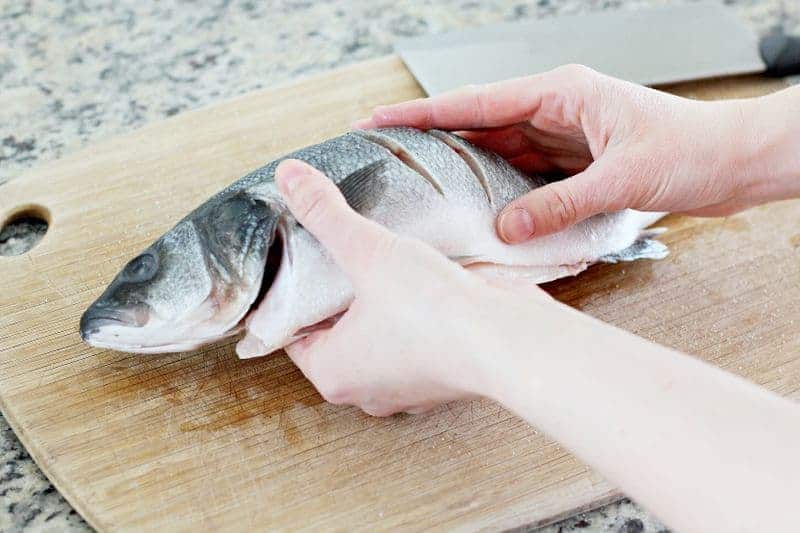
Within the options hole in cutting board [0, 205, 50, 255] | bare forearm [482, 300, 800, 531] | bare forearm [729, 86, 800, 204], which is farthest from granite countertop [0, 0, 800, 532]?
bare forearm [482, 300, 800, 531]

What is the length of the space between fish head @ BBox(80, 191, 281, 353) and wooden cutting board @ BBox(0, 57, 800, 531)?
0.55ft

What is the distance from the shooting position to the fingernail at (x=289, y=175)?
151 centimetres

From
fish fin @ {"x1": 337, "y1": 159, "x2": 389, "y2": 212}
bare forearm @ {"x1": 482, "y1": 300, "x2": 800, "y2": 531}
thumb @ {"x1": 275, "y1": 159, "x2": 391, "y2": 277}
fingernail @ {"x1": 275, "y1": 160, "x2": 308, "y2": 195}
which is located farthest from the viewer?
fish fin @ {"x1": 337, "y1": 159, "x2": 389, "y2": 212}

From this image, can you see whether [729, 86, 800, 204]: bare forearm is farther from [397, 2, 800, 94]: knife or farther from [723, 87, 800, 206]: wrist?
[397, 2, 800, 94]: knife

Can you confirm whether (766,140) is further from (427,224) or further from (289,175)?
(289,175)

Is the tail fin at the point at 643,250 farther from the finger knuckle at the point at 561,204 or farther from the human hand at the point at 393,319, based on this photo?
the human hand at the point at 393,319

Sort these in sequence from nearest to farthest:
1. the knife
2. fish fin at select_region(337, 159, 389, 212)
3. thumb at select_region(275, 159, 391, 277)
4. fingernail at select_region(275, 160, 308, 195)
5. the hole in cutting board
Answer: thumb at select_region(275, 159, 391, 277), fingernail at select_region(275, 160, 308, 195), fish fin at select_region(337, 159, 389, 212), the hole in cutting board, the knife

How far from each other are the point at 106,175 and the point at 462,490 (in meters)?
1.26

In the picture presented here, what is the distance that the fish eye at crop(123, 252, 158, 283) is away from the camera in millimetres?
1593

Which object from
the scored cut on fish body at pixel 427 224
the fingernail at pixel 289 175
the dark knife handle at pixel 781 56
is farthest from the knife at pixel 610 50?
the fingernail at pixel 289 175

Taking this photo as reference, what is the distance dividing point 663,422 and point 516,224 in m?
0.71

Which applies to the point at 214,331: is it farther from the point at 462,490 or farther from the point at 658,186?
the point at 658,186

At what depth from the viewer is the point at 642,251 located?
6.54 feet

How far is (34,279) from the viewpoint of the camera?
1.90 meters
